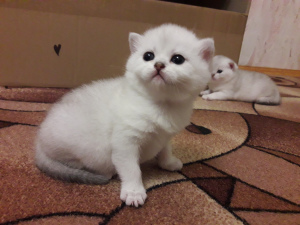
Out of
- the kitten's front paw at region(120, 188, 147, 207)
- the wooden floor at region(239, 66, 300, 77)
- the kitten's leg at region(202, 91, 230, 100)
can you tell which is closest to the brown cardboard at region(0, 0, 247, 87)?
the kitten's leg at region(202, 91, 230, 100)

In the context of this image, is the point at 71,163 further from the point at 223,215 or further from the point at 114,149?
the point at 223,215

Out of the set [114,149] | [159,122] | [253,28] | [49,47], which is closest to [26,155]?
[114,149]

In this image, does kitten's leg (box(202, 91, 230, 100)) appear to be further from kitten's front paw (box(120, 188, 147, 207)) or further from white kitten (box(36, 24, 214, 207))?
kitten's front paw (box(120, 188, 147, 207))

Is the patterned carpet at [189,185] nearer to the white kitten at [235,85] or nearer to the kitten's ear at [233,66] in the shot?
the white kitten at [235,85]

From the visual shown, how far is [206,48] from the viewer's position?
71cm

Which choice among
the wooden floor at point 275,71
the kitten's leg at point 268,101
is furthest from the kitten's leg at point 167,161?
the wooden floor at point 275,71

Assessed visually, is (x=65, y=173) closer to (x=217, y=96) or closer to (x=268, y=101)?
(x=217, y=96)

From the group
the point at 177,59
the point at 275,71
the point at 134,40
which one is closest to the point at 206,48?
the point at 177,59

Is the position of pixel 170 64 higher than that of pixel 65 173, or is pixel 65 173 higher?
pixel 170 64

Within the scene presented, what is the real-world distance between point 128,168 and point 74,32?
1.14 m

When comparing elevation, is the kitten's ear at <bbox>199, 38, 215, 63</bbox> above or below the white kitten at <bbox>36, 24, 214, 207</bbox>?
above

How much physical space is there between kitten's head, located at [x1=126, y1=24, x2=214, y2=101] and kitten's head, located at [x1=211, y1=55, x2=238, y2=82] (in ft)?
4.13

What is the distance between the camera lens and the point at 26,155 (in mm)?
827

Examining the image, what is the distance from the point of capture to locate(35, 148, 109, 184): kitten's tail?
71cm
